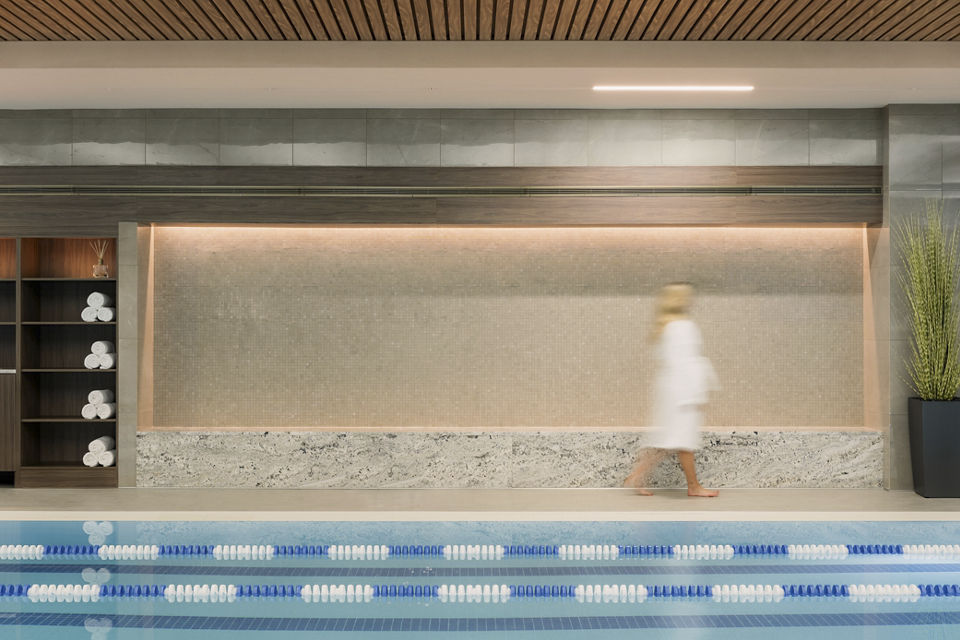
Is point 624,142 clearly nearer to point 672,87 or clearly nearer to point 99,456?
point 672,87

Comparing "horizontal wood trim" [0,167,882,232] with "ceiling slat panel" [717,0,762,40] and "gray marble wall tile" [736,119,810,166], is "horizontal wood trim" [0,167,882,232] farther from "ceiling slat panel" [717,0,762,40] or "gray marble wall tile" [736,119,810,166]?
"ceiling slat panel" [717,0,762,40]

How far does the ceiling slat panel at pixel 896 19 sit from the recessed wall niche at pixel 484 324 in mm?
1943

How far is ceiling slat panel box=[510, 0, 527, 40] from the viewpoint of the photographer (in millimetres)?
4902

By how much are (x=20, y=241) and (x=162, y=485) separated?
2116 mm

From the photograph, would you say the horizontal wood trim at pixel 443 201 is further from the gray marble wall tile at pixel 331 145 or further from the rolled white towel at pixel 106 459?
the rolled white towel at pixel 106 459

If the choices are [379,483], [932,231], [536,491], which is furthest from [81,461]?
[932,231]

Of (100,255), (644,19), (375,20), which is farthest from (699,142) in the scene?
(100,255)

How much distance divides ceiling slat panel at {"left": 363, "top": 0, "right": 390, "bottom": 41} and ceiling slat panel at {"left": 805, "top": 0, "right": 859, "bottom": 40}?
250 centimetres

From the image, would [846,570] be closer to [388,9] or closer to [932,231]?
[932,231]

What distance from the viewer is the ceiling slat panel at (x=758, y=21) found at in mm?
4914

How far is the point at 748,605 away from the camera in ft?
13.6

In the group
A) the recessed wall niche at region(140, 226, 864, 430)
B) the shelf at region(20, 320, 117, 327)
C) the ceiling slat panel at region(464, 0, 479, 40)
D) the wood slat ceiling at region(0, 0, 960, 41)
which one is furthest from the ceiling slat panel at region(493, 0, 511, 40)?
the shelf at region(20, 320, 117, 327)

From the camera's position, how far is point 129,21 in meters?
5.16

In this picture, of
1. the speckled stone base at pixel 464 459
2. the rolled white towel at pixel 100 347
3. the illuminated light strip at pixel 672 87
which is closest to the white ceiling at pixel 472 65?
the illuminated light strip at pixel 672 87
